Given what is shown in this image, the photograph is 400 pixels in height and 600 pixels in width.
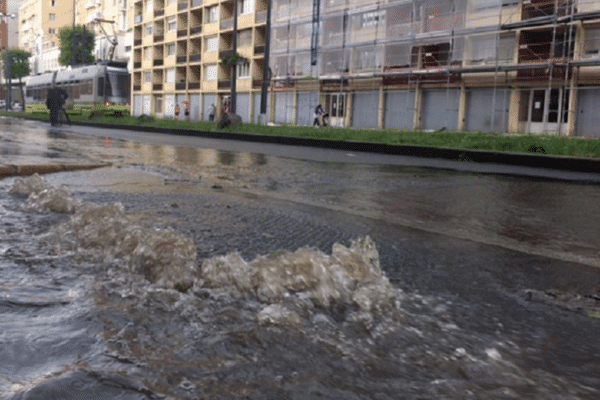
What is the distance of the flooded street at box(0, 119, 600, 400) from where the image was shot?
1.77 m

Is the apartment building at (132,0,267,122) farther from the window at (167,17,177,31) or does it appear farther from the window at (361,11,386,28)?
the window at (361,11,386,28)

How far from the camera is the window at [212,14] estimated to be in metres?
55.8

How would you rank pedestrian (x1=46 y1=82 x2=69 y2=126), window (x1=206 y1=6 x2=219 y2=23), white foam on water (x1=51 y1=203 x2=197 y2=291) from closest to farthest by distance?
white foam on water (x1=51 y1=203 x2=197 y2=291)
pedestrian (x1=46 y1=82 x2=69 y2=126)
window (x1=206 y1=6 x2=219 y2=23)

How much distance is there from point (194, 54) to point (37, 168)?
53758mm

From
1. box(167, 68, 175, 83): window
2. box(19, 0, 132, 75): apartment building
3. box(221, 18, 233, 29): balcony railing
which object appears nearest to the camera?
box(221, 18, 233, 29): balcony railing

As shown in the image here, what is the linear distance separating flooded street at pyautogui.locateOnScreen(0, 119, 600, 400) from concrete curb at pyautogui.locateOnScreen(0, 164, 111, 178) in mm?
1819

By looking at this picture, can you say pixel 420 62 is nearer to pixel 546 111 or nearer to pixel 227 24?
pixel 546 111

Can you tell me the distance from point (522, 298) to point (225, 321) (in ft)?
4.33

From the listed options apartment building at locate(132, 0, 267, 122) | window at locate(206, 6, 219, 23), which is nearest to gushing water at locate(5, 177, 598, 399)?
apartment building at locate(132, 0, 267, 122)

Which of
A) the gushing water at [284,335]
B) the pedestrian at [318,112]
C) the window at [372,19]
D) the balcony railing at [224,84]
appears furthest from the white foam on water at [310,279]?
the balcony railing at [224,84]

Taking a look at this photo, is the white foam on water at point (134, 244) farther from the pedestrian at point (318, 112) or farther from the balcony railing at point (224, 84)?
the balcony railing at point (224, 84)

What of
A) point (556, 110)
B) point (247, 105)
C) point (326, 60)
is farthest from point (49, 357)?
point (247, 105)

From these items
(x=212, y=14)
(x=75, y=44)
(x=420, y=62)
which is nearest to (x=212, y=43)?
(x=212, y=14)

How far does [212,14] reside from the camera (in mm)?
56469
